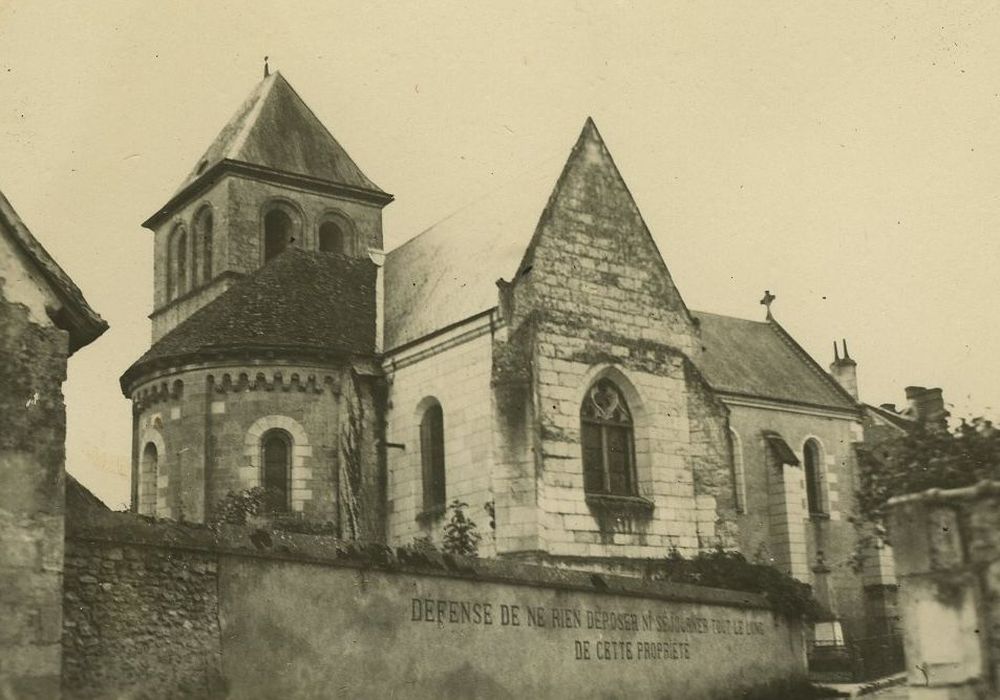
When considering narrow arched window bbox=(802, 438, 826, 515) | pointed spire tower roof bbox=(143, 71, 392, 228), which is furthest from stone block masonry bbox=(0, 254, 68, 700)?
narrow arched window bbox=(802, 438, 826, 515)

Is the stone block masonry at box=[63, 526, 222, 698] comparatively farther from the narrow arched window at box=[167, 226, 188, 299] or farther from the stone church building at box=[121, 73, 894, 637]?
the narrow arched window at box=[167, 226, 188, 299]

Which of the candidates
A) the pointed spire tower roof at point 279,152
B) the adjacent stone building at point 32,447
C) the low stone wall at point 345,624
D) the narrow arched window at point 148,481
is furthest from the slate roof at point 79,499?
the pointed spire tower roof at point 279,152

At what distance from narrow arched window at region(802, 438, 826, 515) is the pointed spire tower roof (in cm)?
1619

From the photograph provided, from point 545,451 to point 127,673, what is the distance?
1138cm

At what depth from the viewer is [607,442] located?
23016mm

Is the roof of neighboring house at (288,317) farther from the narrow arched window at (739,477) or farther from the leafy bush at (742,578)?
the narrow arched window at (739,477)

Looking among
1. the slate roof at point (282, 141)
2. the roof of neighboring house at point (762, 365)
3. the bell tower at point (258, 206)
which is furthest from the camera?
the slate roof at point (282, 141)

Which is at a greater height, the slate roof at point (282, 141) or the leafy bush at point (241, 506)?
the slate roof at point (282, 141)

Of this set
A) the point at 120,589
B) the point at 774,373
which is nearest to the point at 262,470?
the point at 120,589

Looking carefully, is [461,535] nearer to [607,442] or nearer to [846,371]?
[607,442]

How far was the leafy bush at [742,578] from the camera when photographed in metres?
19.5

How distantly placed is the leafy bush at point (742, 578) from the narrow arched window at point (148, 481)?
37.2 feet

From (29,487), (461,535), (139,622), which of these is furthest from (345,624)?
(461,535)

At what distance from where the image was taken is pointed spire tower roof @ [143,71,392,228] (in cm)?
3709
